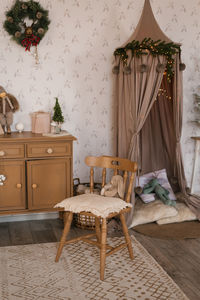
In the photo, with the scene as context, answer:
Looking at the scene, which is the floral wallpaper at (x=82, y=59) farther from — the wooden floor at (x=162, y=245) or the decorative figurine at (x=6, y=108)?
the wooden floor at (x=162, y=245)

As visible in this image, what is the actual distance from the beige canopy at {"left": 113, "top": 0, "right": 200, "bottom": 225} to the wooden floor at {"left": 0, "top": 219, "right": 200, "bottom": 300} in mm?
539

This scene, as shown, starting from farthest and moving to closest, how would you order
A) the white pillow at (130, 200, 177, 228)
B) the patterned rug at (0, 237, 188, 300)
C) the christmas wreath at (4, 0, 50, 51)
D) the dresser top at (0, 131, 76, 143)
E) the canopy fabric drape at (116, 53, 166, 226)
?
the white pillow at (130, 200, 177, 228), the christmas wreath at (4, 0, 50, 51), the canopy fabric drape at (116, 53, 166, 226), the dresser top at (0, 131, 76, 143), the patterned rug at (0, 237, 188, 300)

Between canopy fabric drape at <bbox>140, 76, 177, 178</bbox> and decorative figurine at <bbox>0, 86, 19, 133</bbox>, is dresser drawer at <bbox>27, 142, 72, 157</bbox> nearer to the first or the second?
decorative figurine at <bbox>0, 86, 19, 133</bbox>

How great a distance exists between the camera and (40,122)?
3.62 m

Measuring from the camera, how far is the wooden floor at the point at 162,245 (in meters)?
2.60

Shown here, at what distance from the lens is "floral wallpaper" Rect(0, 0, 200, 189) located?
12.3ft

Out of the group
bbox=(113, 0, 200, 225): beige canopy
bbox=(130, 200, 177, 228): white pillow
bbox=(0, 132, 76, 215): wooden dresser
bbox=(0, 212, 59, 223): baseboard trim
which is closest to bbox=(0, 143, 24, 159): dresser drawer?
bbox=(0, 132, 76, 215): wooden dresser

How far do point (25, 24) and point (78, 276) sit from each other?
8.42 ft

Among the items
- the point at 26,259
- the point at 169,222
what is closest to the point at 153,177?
the point at 169,222

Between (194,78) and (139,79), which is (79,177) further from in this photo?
(194,78)

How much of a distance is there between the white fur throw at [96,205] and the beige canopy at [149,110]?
903mm

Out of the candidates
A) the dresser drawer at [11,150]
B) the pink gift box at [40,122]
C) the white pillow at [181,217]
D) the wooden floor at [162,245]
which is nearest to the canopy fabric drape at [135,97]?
the white pillow at [181,217]

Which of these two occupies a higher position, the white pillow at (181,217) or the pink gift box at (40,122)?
the pink gift box at (40,122)

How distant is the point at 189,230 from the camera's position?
3.51m
